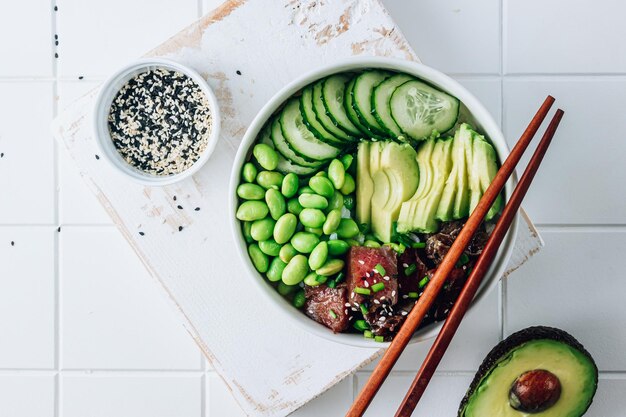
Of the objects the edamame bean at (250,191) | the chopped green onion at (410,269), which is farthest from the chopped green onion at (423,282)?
the edamame bean at (250,191)

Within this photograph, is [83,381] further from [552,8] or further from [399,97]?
[552,8]

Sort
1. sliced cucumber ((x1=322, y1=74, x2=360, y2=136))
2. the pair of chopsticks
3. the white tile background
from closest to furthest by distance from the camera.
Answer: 1. the pair of chopsticks
2. sliced cucumber ((x1=322, y1=74, x2=360, y2=136))
3. the white tile background

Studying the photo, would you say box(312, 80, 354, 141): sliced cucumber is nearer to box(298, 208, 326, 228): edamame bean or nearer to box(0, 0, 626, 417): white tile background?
box(298, 208, 326, 228): edamame bean

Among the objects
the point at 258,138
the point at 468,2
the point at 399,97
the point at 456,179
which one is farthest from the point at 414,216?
the point at 468,2

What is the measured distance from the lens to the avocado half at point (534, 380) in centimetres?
141

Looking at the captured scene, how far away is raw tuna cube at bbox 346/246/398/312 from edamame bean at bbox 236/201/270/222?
19cm

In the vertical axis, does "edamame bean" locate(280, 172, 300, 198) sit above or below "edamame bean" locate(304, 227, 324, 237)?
above

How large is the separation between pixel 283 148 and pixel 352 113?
0.48 ft

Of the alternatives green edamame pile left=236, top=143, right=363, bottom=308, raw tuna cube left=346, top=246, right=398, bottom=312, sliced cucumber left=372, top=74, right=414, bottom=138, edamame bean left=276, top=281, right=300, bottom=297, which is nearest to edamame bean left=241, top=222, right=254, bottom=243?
green edamame pile left=236, top=143, right=363, bottom=308

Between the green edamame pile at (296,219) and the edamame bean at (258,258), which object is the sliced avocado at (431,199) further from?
the edamame bean at (258,258)

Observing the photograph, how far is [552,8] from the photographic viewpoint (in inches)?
64.5

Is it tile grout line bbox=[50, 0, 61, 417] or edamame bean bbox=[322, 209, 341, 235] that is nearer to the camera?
edamame bean bbox=[322, 209, 341, 235]

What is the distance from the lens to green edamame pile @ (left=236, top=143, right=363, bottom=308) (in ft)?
4.45

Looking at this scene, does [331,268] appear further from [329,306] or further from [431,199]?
[431,199]
